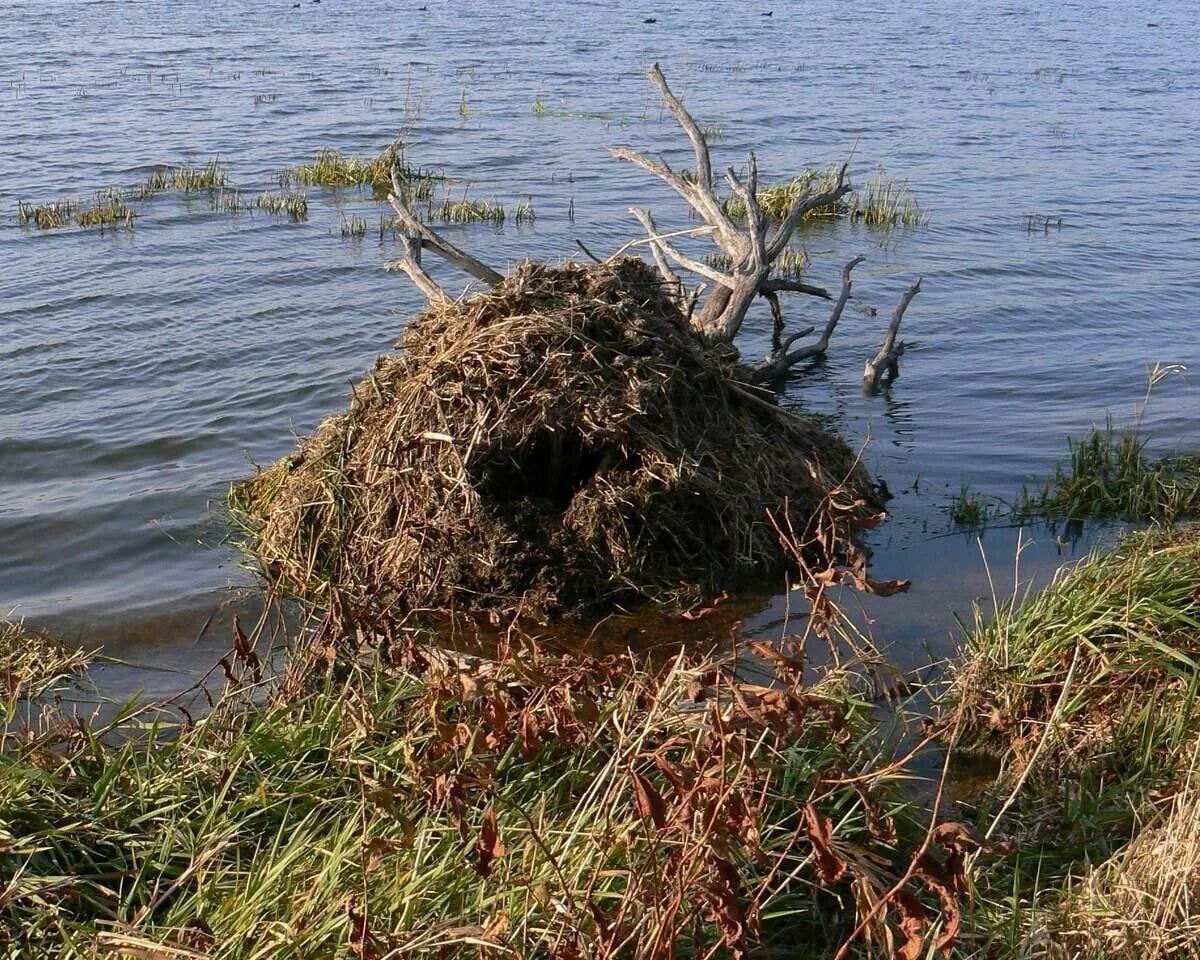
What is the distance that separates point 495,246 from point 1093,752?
36.6ft

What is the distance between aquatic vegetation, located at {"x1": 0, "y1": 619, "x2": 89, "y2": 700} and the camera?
19.5 feet

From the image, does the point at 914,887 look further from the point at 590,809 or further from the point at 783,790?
the point at 590,809

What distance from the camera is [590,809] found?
11.8 feet

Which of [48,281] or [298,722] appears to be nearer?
[298,722]

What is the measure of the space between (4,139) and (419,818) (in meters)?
18.3

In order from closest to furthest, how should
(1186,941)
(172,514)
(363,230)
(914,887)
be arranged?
(1186,941)
(914,887)
(172,514)
(363,230)

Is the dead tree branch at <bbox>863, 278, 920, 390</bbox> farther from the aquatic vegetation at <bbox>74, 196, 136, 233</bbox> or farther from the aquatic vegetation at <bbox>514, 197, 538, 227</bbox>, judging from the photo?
the aquatic vegetation at <bbox>74, 196, 136, 233</bbox>

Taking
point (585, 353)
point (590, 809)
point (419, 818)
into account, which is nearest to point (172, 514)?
point (585, 353)

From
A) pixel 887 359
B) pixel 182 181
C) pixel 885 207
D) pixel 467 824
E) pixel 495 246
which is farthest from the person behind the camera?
pixel 182 181

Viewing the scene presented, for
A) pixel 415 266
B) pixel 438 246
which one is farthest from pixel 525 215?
pixel 438 246

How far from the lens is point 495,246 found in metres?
14.8

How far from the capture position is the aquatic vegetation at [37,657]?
5953mm

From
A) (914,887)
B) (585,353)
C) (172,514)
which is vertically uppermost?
(585,353)

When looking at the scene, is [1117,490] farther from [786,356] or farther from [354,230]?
[354,230]
